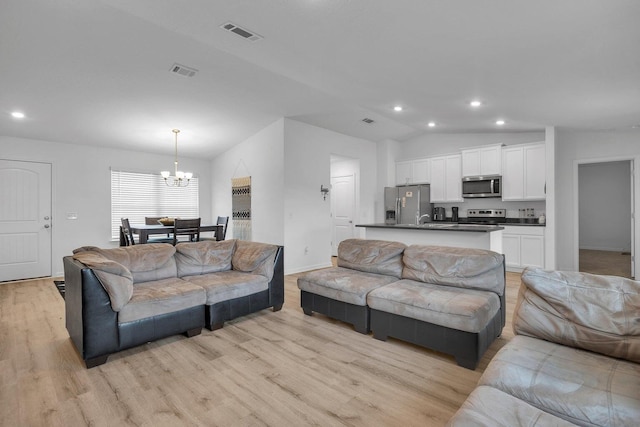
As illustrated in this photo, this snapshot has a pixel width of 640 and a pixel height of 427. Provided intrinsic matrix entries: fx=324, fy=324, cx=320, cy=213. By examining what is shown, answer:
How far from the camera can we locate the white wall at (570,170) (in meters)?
5.62

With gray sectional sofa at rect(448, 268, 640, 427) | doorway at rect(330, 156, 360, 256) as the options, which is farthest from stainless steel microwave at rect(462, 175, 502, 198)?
gray sectional sofa at rect(448, 268, 640, 427)

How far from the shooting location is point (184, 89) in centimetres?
441

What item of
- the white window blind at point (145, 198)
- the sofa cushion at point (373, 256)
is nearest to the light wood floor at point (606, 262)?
the sofa cushion at point (373, 256)

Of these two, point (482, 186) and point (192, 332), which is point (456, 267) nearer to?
point (192, 332)

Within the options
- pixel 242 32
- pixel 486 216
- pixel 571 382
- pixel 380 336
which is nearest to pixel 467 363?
pixel 380 336

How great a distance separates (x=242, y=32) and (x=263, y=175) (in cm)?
330

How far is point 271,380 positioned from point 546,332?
181 cm

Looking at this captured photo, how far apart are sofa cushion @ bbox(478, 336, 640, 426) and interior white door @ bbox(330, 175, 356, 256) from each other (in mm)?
6009

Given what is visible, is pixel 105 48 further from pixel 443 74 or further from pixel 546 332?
pixel 546 332

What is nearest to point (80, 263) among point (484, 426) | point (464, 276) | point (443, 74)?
point (484, 426)

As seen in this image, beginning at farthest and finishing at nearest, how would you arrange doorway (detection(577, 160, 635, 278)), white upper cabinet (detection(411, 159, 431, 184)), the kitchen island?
doorway (detection(577, 160, 635, 278)) → white upper cabinet (detection(411, 159, 431, 184)) → the kitchen island

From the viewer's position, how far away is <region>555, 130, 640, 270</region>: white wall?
5.62m

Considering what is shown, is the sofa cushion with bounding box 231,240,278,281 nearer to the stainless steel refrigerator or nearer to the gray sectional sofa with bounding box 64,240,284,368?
the gray sectional sofa with bounding box 64,240,284,368

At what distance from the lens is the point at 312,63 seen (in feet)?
12.0
